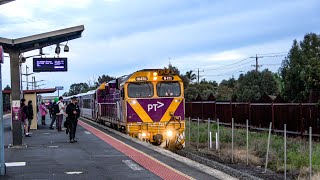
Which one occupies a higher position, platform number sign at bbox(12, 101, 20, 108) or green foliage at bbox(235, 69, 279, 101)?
green foliage at bbox(235, 69, 279, 101)

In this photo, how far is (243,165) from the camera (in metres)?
15.4

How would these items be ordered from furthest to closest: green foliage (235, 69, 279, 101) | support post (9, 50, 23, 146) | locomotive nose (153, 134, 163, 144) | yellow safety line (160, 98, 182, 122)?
green foliage (235, 69, 279, 101) → yellow safety line (160, 98, 182, 122) → locomotive nose (153, 134, 163, 144) → support post (9, 50, 23, 146)

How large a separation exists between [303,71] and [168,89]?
14.1m

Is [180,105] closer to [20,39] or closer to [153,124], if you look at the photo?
[153,124]

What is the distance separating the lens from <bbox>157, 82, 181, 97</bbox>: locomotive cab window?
789 inches

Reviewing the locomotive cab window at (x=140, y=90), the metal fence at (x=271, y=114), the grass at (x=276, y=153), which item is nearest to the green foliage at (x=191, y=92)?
the metal fence at (x=271, y=114)

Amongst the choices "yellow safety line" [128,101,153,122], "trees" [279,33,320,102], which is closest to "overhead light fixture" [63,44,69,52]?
"yellow safety line" [128,101,153,122]

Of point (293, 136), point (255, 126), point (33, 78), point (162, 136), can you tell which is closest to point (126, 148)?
point (162, 136)

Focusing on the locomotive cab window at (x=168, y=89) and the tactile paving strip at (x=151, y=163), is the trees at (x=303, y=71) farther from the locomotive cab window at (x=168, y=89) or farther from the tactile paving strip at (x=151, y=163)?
the tactile paving strip at (x=151, y=163)

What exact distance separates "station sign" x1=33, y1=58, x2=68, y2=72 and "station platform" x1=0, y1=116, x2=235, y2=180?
13969mm

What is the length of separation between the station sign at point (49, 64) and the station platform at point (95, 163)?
45.8 ft

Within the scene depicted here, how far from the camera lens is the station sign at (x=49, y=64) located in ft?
102

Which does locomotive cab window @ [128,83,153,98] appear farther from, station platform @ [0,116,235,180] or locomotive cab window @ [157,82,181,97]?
station platform @ [0,116,235,180]

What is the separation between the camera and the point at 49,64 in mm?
31219
